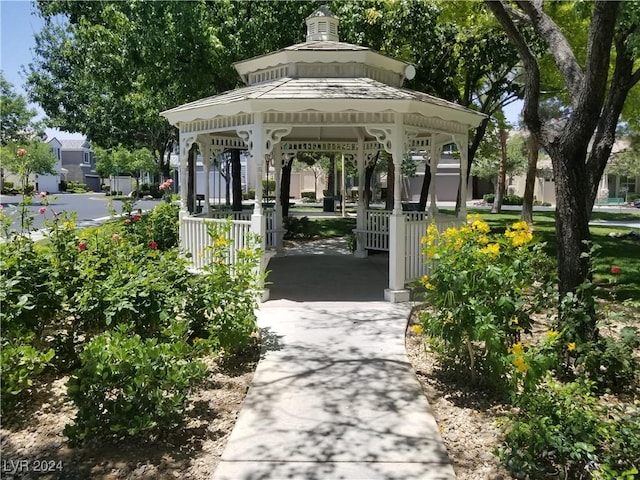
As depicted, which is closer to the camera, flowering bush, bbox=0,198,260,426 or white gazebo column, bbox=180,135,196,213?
flowering bush, bbox=0,198,260,426

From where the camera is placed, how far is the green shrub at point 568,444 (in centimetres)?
329

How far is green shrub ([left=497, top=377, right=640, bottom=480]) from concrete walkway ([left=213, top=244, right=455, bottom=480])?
0.50 metres

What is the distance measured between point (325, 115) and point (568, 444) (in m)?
6.51

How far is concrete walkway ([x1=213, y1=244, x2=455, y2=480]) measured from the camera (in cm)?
373

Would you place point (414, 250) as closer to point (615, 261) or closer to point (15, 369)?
point (15, 369)

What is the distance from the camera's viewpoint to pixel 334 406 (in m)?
4.70

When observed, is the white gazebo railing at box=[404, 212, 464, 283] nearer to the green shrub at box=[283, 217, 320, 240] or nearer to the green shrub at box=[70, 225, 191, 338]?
the green shrub at box=[70, 225, 191, 338]

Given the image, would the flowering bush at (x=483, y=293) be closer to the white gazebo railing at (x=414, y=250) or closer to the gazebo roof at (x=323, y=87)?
the gazebo roof at (x=323, y=87)

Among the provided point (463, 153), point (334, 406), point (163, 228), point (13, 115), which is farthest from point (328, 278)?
point (13, 115)

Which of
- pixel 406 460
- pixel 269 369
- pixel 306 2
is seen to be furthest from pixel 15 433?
pixel 306 2

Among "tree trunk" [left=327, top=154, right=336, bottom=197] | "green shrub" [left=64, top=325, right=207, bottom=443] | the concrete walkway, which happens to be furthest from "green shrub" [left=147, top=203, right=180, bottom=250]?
"tree trunk" [left=327, top=154, right=336, bottom=197]

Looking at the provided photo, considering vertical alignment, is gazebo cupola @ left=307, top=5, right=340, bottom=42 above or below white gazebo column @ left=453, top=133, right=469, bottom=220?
above

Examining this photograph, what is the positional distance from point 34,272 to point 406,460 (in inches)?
157

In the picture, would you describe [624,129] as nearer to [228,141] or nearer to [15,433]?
[228,141]
